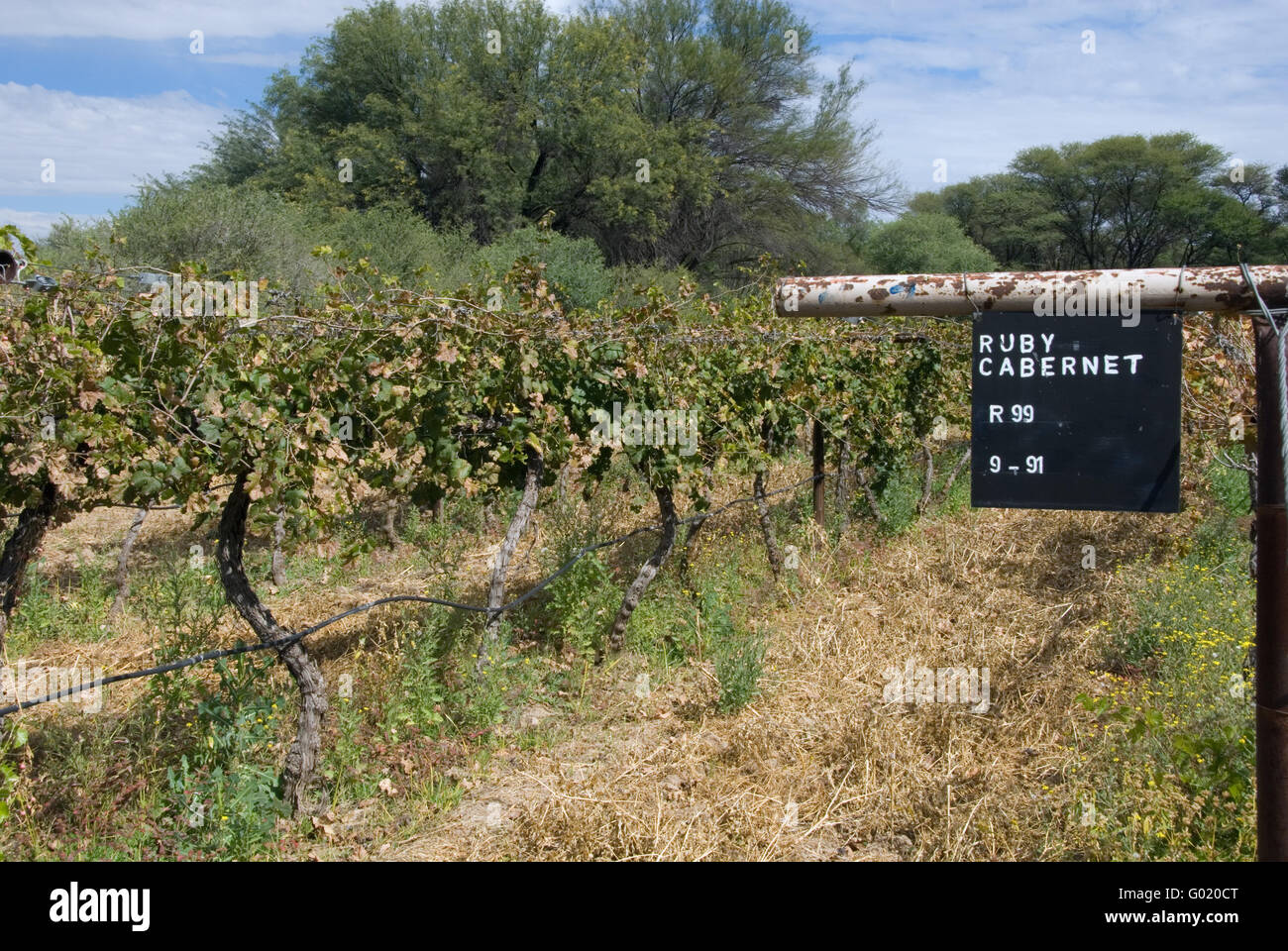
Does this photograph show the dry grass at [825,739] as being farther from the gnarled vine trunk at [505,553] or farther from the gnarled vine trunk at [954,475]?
the gnarled vine trunk at [954,475]

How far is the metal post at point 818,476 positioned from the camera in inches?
327

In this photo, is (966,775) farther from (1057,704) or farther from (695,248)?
(695,248)

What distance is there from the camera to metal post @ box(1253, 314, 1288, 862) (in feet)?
7.38

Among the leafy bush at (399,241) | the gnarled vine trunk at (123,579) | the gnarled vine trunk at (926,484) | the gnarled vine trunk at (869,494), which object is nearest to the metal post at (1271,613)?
the gnarled vine trunk at (869,494)

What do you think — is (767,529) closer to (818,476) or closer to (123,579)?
(818,476)

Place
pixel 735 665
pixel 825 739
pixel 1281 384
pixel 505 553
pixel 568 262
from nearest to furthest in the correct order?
pixel 1281 384 → pixel 825 739 → pixel 735 665 → pixel 505 553 → pixel 568 262

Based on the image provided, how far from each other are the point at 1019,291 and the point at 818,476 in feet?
19.2

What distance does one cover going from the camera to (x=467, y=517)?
9969 mm

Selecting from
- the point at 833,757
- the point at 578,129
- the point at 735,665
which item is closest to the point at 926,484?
the point at 735,665

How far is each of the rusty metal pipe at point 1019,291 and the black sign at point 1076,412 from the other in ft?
0.19

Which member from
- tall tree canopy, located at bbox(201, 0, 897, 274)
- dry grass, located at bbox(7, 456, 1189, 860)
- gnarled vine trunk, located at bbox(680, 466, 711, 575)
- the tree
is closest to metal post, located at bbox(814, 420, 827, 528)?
dry grass, located at bbox(7, 456, 1189, 860)

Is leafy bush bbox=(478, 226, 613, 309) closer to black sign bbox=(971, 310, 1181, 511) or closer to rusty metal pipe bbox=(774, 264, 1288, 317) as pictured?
rusty metal pipe bbox=(774, 264, 1288, 317)

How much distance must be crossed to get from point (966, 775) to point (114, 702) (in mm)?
4393

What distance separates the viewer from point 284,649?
407cm
